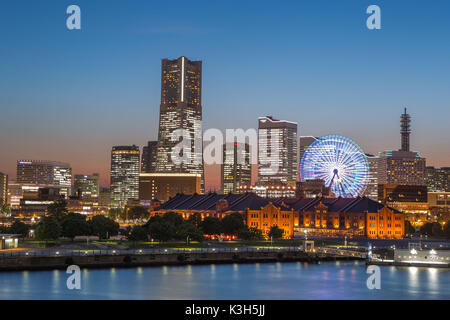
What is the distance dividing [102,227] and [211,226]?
1154 inches

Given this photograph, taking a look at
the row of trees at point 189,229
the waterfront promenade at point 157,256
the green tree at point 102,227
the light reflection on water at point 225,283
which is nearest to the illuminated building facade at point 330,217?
the row of trees at point 189,229

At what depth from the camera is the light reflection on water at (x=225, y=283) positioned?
8469cm

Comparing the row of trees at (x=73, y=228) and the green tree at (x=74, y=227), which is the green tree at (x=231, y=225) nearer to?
the row of trees at (x=73, y=228)

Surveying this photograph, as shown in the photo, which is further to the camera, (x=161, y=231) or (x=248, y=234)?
(x=248, y=234)

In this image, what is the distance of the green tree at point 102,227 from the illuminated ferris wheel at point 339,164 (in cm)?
7142

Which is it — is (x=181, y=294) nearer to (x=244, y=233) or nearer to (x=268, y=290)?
(x=268, y=290)

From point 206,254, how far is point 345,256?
29.5 m

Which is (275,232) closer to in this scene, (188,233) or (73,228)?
(188,233)

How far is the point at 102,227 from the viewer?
5448 inches

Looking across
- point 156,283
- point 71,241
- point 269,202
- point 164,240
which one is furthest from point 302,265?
point 269,202

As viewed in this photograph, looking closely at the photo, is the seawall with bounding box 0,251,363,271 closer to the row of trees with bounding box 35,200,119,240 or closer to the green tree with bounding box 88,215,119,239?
the row of trees with bounding box 35,200,119,240

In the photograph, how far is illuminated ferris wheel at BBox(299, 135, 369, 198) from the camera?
189000 mm

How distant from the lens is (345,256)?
13125 centimetres

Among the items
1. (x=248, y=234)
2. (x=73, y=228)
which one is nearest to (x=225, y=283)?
(x=73, y=228)
